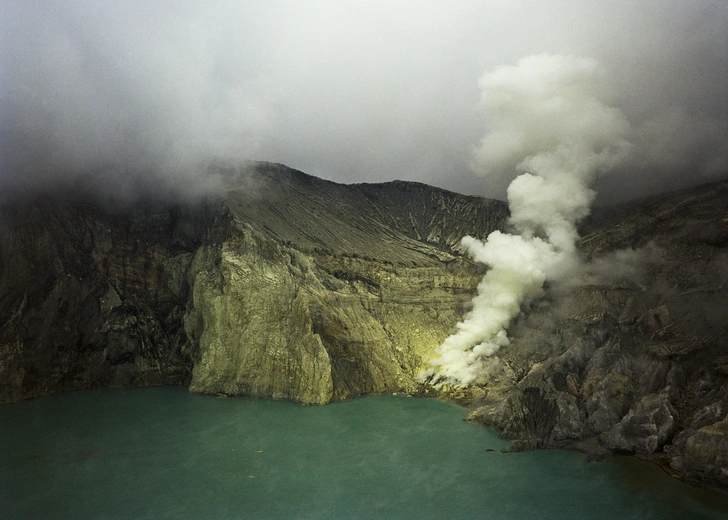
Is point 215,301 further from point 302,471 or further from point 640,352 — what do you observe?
point 640,352

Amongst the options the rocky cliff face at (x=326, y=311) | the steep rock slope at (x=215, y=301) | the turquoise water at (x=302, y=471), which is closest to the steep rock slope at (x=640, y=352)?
the rocky cliff face at (x=326, y=311)

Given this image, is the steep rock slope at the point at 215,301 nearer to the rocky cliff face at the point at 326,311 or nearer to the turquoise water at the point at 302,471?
the rocky cliff face at the point at 326,311

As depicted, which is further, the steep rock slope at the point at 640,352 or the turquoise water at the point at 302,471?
the steep rock slope at the point at 640,352

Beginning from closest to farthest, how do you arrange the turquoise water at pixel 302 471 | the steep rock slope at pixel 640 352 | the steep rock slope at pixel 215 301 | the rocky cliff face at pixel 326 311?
the turquoise water at pixel 302 471
the steep rock slope at pixel 640 352
the rocky cliff face at pixel 326 311
the steep rock slope at pixel 215 301

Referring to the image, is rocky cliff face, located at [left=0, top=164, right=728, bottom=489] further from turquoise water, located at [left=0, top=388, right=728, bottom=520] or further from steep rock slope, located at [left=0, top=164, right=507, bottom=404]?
turquoise water, located at [left=0, top=388, right=728, bottom=520]

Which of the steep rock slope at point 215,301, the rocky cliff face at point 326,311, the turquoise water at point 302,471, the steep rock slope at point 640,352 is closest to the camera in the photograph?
the turquoise water at point 302,471

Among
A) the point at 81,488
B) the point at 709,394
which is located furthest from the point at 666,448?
the point at 81,488
